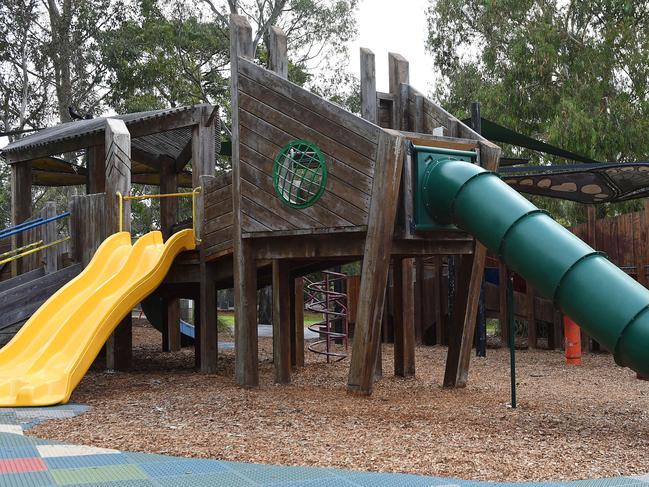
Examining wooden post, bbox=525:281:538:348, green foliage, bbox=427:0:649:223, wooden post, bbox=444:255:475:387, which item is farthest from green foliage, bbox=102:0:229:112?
wooden post, bbox=444:255:475:387

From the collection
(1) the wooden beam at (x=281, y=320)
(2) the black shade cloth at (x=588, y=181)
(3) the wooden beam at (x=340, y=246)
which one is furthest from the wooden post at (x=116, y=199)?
(2) the black shade cloth at (x=588, y=181)

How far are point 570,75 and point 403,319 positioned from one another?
17089 mm

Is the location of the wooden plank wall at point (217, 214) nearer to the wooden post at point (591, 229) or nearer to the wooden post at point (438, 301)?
the wooden post at point (591, 229)

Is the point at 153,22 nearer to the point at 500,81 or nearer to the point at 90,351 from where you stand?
the point at 500,81

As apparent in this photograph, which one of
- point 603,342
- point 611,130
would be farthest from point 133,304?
point 611,130

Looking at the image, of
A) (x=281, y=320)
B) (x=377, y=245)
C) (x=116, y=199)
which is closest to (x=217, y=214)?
(x=116, y=199)

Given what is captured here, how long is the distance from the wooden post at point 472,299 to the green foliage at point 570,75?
569 inches

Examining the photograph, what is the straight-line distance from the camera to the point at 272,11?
3073cm

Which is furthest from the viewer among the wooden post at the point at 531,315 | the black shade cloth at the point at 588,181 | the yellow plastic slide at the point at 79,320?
the wooden post at the point at 531,315

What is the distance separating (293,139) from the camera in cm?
898

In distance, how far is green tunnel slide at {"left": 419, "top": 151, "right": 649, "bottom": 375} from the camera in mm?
6332

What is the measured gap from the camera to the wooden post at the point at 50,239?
11.9 metres

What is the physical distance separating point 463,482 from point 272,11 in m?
28.3

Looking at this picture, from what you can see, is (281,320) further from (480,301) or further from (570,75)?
(570,75)
